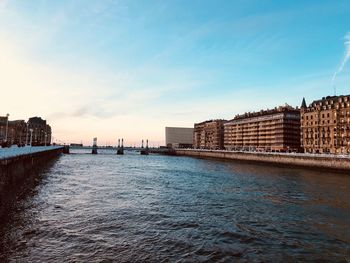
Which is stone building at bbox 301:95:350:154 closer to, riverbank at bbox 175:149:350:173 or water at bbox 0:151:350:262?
riverbank at bbox 175:149:350:173

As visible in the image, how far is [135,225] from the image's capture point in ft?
78.2

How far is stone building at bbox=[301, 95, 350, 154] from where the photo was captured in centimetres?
12900

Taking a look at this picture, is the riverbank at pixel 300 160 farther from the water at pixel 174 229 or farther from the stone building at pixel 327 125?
the water at pixel 174 229

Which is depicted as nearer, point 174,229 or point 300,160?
point 174,229

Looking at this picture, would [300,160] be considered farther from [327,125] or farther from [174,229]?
[174,229]

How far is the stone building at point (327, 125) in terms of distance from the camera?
423ft

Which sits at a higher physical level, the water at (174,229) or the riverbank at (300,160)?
the riverbank at (300,160)

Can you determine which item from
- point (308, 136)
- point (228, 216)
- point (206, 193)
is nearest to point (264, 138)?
point (308, 136)

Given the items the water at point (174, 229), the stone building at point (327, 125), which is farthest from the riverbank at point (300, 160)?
the water at point (174, 229)

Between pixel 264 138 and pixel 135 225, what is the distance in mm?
181107

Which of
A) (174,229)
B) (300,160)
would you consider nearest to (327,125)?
(300,160)

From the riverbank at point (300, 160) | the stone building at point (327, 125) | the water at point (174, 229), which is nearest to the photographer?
the water at point (174, 229)

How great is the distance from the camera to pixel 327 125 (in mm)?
136500

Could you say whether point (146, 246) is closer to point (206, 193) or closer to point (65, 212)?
point (65, 212)
